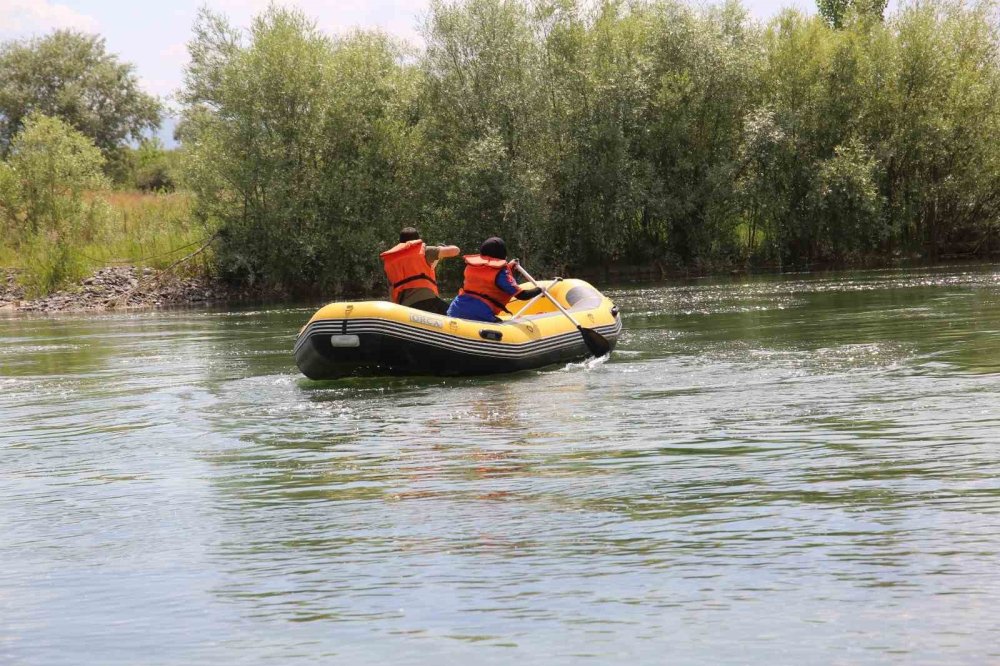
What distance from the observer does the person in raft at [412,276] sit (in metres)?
11.9

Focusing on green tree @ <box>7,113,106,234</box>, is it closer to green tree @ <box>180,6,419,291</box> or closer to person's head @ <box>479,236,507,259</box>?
green tree @ <box>180,6,419,291</box>

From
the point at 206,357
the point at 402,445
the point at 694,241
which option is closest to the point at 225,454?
the point at 402,445

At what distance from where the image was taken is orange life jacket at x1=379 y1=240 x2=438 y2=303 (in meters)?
12.0

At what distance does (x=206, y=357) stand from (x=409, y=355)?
4544 millimetres

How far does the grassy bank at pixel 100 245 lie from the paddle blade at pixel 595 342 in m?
19.8

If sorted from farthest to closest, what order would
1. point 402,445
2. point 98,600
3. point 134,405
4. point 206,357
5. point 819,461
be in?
1. point 206,357
2. point 134,405
3. point 402,445
4. point 819,461
5. point 98,600

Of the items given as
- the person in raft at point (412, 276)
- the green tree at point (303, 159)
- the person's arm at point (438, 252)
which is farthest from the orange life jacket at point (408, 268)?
the green tree at point (303, 159)

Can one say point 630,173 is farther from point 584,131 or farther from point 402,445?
point 402,445

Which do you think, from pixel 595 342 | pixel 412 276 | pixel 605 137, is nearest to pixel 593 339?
pixel 595 342

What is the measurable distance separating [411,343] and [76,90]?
48816 millimetres

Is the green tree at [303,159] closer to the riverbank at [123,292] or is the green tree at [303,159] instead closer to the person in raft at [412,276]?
the riverbank at [123,292]

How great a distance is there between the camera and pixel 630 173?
3158cm

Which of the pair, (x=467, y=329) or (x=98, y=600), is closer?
(x=98, y=600)

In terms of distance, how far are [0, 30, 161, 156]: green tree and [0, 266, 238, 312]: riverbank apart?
25090 mm
